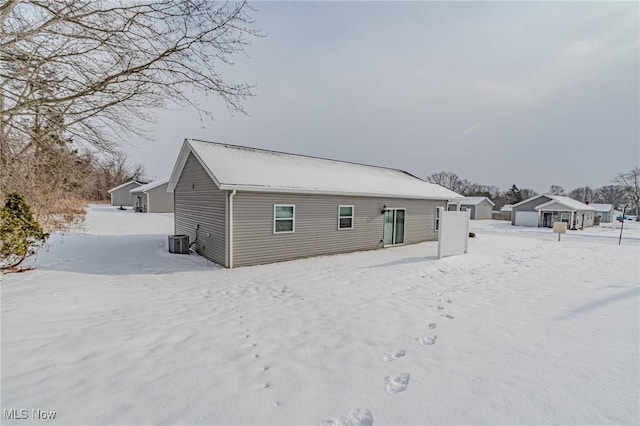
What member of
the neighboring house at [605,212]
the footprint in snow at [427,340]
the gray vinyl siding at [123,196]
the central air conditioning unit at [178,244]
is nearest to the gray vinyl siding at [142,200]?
the gray vinyl siding at [123,196]

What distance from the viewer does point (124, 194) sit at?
36.4 m

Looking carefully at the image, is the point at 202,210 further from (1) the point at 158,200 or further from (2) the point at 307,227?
Answer: (1) the point at 158,200

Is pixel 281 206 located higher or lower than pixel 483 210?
higher

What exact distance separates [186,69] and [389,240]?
31.9ft

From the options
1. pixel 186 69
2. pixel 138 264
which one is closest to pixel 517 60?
pixel 186 69

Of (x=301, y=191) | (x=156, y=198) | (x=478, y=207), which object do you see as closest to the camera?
(x=301, y=191)

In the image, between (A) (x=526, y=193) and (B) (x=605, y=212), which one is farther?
(A) (x=526, y=193)

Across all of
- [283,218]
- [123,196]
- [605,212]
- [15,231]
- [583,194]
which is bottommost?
[605,212]

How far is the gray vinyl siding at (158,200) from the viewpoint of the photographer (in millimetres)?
27391

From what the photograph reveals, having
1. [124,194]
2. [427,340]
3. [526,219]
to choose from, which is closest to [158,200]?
[124,194]

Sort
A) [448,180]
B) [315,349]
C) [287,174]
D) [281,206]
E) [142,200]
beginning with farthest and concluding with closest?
[448,180] → [142,200] → [287,174] → [281,206] → [315,349]

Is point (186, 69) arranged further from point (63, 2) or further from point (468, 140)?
point (468, 140)

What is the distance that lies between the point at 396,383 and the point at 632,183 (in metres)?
75.6

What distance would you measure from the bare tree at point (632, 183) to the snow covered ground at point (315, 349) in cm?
6696
